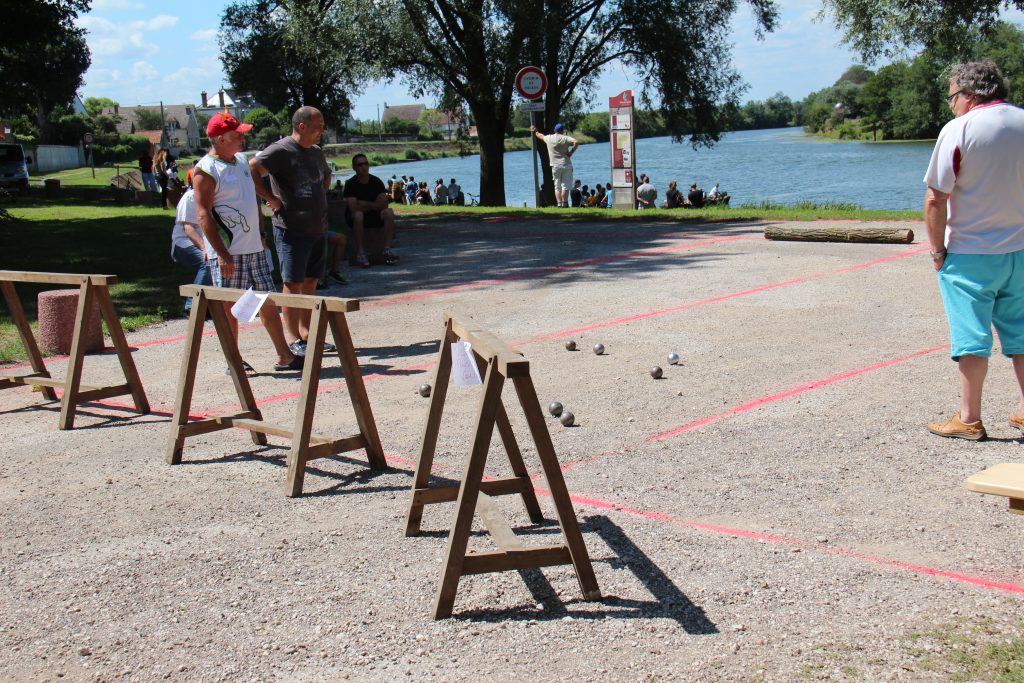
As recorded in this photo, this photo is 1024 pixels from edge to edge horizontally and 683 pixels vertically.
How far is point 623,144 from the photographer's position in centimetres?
2159

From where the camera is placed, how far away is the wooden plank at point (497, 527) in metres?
3.94

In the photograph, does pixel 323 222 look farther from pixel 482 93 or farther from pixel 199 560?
pixel 482 93

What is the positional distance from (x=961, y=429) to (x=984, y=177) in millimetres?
1326

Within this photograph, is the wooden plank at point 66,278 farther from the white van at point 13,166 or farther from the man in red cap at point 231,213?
the white van at point 13,166

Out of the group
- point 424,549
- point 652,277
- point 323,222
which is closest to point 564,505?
point 424,549

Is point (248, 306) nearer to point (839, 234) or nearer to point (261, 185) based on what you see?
point (261, 185)

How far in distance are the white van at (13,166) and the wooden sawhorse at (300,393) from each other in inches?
1411

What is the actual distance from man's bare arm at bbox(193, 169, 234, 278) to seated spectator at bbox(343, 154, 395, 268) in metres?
5.99

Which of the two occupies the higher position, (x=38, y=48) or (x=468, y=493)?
(x=38, y=48)

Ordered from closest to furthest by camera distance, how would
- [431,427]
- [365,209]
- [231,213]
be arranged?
[431,427] < [231,213] < [365,209]

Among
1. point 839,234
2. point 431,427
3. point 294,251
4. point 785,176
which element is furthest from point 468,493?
point 785,176

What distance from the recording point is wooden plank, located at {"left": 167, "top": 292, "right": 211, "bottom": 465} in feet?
18.9

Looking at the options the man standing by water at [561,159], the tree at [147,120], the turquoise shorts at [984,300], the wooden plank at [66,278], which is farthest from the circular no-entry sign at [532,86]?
the tree at [147,120]

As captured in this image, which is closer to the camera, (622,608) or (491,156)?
(622,608)
